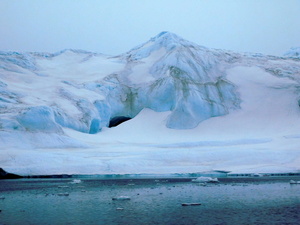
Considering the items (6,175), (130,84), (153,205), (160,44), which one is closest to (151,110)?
(130,84)

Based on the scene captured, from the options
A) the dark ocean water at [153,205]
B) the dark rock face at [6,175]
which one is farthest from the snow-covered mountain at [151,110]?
the dark ocean water at [153,205]

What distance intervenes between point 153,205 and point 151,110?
2938 cm

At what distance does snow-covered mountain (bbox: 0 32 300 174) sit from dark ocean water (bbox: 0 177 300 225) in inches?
261

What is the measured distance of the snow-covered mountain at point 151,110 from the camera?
99.6 feet

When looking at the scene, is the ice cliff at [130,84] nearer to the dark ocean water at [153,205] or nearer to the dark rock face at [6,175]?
the dark rock face at [6,175]

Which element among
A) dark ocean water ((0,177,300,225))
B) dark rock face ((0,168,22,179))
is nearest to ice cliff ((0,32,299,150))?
dark rock face ((0,168,22,179))

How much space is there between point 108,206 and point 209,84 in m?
32.3

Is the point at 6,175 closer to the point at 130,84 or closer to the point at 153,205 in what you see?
the point at 153,205

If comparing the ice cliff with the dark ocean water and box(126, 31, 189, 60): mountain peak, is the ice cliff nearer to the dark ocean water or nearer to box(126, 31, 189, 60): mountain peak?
box(126, 31, 189, 60): mountain peak

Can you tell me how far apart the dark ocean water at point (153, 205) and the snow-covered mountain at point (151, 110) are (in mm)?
6633

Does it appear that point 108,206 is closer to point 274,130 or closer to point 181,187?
point 181,187

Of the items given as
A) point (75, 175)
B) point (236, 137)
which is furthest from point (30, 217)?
point (236, 137)

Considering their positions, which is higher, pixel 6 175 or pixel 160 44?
pixel 160 44

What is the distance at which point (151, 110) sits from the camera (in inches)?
1804
